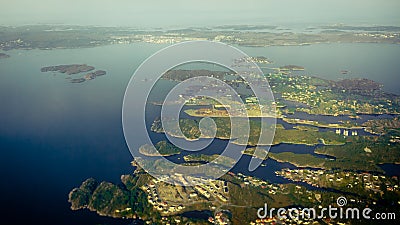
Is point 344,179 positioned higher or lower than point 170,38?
lower

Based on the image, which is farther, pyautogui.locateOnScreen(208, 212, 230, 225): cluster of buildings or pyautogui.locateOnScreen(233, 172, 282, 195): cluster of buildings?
pyautogui.locateOnScreen(233, 172, 282, 195): cluster of buildings

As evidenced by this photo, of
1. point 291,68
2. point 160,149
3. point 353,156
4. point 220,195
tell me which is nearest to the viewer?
point 220,195

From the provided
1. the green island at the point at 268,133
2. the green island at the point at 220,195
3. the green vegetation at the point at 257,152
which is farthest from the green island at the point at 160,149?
the green vegetation at the point at 257,152

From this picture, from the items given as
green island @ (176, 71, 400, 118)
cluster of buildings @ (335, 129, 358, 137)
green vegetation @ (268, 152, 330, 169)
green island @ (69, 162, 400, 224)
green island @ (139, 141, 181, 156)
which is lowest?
green island @ (69, 162, 400, 224)

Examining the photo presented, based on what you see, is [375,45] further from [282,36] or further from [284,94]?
[284,94]

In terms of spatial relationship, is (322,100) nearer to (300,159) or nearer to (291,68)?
(300,159)

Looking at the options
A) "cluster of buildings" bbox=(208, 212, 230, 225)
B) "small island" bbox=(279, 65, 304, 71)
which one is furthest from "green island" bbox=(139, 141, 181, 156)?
"small island" bbox=(279, 65, 304, 71)

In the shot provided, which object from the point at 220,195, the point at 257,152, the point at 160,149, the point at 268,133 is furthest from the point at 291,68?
the point at 220,195

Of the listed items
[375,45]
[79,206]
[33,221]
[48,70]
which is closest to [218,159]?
[79,206]

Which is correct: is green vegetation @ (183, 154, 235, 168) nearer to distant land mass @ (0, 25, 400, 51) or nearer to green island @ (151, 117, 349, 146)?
green island @ (151, 117, 349, 146)

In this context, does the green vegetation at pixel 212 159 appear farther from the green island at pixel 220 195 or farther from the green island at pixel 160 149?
the green island at pixel 220 195
